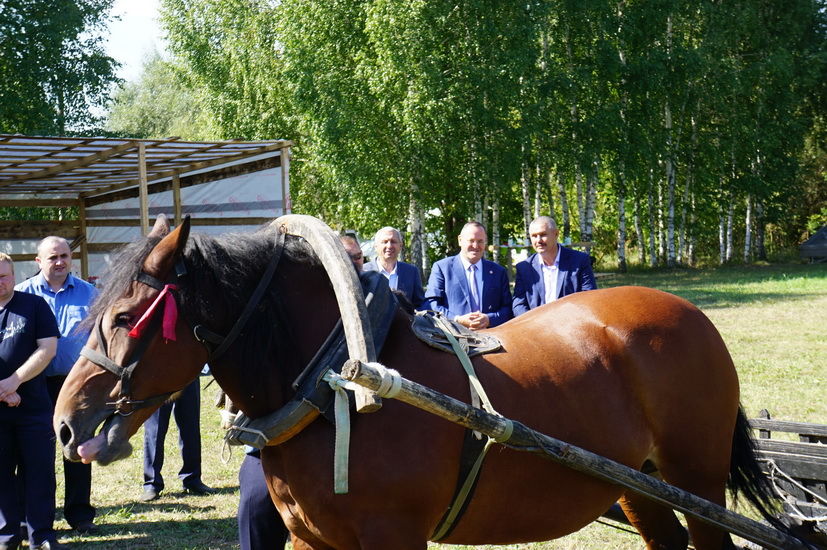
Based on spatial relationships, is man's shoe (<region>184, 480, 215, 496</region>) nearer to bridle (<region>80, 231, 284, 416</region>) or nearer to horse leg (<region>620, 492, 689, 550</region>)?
horse leg (<region>620, 492, 689, 550</region>)

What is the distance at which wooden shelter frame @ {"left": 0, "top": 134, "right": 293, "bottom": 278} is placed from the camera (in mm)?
12055

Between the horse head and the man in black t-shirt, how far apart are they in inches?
118

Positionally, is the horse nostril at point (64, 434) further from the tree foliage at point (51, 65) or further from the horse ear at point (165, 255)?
the tree foliage at point (51, 65)

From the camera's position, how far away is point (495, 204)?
942 inches

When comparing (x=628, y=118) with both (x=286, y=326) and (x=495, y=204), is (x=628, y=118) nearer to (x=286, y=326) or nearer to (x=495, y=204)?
(x=495, y=204)

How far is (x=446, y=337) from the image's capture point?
3.02m

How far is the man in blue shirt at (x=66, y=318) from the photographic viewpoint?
5.63 m

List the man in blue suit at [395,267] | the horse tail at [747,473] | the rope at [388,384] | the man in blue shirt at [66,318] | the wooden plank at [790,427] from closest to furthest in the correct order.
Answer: the rope at [388,384] → the horse tail at [747,473] → the wooden plank at [790,427] → the man in blue shirt at [66,318] → the man in blue suit at [395,267]

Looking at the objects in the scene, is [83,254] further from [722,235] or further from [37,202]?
[722,235]

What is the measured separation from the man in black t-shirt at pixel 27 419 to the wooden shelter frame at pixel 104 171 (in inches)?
235

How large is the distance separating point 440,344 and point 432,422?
342 millimetres

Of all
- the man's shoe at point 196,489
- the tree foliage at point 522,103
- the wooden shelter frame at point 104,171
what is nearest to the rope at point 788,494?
the man's shoe at point 196,489

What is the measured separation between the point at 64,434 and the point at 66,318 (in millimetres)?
3651

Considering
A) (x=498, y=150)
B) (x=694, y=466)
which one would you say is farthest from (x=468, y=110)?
(x=694, y=466)
